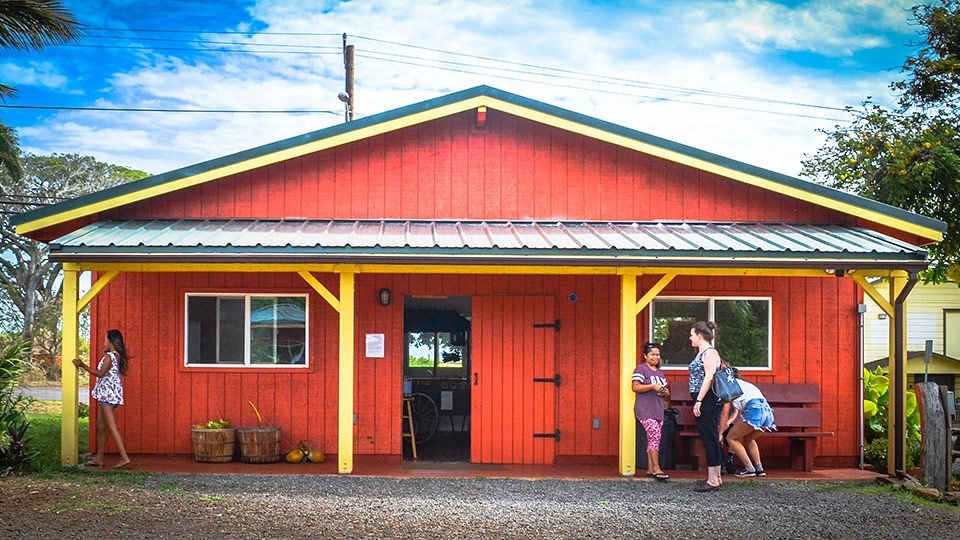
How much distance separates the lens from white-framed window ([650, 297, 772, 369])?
41.3ft

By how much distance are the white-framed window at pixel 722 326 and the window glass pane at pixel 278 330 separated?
457cm

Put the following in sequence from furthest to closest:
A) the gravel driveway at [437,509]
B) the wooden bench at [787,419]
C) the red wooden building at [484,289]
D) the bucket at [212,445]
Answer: the red wooden building at [484,289] < the wooden bench at [787,419] < the bucket at [212,445] < the gravel driveway at [437,509]

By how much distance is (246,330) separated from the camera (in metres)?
12.4

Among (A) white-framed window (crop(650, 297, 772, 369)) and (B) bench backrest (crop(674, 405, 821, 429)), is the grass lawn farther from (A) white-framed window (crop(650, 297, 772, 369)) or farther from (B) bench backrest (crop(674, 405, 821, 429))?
(A) white-framed window (crop(650, 297, 772, 369))

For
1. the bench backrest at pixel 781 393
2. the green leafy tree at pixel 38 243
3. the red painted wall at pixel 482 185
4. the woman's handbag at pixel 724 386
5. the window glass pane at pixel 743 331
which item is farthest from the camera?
the green leafy tree at pixel 38 243

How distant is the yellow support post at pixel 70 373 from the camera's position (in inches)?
426

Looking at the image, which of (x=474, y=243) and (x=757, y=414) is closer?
(x=757, y=414)

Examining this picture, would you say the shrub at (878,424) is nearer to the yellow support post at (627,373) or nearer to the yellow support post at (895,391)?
the yellow support post at (895,391)

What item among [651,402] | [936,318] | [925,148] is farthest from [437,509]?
[936,318]

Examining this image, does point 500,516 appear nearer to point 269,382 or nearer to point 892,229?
point 269,382

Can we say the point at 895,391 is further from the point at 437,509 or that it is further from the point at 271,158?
the point at 271,158

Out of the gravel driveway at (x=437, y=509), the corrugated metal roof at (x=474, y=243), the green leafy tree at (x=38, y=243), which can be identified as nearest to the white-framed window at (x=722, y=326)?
the corrugated metal roof at (x=474, y=243)

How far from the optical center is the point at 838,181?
23.1m

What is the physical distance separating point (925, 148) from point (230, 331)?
13672mm
